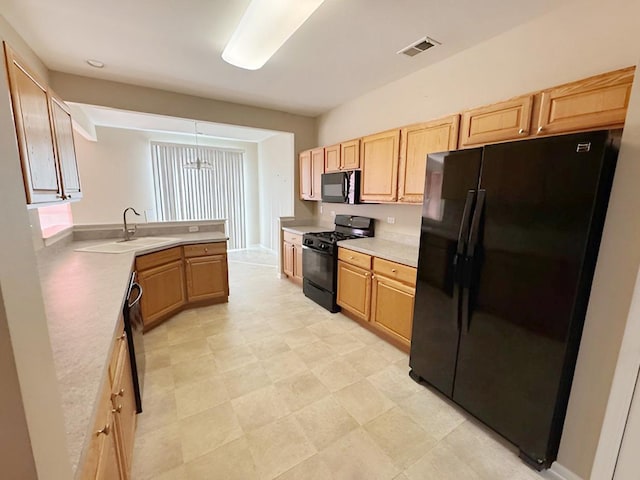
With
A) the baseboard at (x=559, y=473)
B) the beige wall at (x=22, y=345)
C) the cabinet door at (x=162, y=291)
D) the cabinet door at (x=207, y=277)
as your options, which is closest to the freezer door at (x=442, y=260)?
the baseboard at (x=559, y=473)

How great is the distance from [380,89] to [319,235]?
198 cm

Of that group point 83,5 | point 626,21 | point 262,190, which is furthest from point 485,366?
point 262,190

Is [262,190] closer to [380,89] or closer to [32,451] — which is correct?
[380,89]

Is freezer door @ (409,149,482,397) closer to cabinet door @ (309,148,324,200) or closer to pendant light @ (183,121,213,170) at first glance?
cabinet door @ (309,148,324,200)

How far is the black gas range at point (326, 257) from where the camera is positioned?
3.46 meters

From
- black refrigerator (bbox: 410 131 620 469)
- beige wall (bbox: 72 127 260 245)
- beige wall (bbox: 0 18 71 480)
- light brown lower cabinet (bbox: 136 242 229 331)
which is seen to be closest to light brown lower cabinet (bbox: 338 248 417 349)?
black refrigerator (bbox: 410 131 620 469)

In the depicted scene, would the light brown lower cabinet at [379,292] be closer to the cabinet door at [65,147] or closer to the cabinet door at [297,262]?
the cabinet door at [297,262]

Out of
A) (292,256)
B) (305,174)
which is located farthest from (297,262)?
(305,174)

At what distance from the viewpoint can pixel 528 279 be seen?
153 cm

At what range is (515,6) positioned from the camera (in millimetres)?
1917

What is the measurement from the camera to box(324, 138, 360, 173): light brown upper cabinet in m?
3.46

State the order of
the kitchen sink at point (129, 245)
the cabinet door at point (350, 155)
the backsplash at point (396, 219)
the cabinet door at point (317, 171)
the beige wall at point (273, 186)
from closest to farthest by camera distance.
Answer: the kitchen sink at point (129, 245) → the backsplash at point (396, 219) → the cabinet door at point (350, 155) → the cabinet door at point (317, 171) → the beige wall at point (273, 186)

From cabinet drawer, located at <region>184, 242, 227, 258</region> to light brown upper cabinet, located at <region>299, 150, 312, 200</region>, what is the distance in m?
1.60

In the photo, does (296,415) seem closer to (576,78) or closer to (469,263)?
(469,263)
